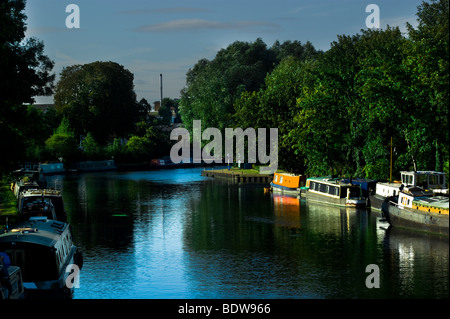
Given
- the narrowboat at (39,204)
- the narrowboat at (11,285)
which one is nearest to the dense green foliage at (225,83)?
the narrowboat at (39,204)

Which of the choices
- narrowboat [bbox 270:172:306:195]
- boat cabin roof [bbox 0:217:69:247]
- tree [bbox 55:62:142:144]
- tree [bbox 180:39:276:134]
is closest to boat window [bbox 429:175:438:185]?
narrowboat [bbox 270:172:306:195]

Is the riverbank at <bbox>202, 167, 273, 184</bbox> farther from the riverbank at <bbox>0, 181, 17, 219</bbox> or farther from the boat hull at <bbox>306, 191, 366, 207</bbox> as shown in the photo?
the riverbank at <bbox>0, 181, 17, 219</bbox>

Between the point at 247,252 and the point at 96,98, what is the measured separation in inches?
4779

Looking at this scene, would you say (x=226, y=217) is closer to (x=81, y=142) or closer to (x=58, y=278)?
(x=58, y=278)

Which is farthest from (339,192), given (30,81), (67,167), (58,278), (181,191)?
(67,167)

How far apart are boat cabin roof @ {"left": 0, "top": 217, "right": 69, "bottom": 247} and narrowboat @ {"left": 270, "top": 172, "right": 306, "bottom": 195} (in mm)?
54470

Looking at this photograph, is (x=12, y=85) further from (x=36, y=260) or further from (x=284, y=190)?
(x=284, y=190)

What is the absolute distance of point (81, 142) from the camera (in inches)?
6171

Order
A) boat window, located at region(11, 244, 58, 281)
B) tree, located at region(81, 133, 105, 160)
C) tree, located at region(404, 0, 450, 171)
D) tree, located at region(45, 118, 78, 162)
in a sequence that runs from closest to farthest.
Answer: boat window, located at region(11, 244, 58, 281)
tree, located at region(404, 0, 450, 171)
tree, located at region(45, 118, 78, 162)
tree, located at region(81, 133, 105, 160)

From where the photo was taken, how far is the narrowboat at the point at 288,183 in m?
87.8

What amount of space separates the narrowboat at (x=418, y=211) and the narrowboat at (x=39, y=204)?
94.8 feet

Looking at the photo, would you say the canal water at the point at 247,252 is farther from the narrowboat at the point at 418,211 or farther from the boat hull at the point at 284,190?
the boat hull at the point at 284,190

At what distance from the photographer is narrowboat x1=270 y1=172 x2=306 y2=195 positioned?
87.8m

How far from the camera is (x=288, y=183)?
3501 inches
